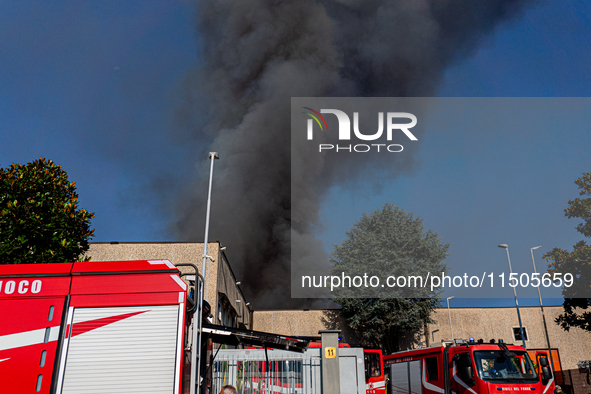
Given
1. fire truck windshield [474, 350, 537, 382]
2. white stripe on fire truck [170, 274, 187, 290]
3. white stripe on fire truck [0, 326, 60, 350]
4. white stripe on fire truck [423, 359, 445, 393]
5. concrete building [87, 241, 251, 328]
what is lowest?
white stripe on fire truck [423, 359, 445, 393]

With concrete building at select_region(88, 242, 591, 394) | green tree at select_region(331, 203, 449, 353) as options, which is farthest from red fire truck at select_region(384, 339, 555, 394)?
concrete building at select_region(88, 242, 591, 394)

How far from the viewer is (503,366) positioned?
416 inches

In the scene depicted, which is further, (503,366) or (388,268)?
(388,268)

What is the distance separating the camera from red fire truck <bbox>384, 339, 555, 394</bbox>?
10254mm

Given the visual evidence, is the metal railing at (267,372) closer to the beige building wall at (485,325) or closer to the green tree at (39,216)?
the green tree at (39,216)

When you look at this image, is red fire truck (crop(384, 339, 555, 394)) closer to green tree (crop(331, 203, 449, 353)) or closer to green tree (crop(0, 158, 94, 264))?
green tree (crop(0, 158, 94, 264))

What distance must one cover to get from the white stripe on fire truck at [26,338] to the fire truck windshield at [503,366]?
9.93 meters

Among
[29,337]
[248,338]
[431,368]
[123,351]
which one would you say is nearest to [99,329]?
[123,351]

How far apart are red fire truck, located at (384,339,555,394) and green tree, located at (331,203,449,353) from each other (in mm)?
21564

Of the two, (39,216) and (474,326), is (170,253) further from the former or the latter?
(474,326)

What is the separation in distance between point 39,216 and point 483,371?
496 inches

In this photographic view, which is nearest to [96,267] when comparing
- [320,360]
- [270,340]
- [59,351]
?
[59,351]

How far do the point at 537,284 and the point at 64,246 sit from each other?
33.3m

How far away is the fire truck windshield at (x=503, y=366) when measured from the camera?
410 inches
